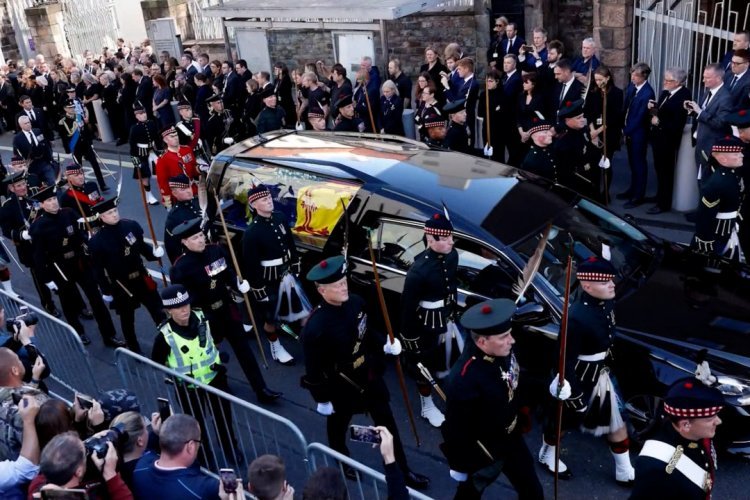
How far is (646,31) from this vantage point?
1247 centimetres

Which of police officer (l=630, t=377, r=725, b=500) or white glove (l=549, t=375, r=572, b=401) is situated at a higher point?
police officer (l=630, t=377, r=725, b=500)

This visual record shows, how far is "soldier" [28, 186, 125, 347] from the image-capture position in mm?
7715

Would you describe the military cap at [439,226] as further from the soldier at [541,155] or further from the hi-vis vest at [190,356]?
the soldier at [541,155]

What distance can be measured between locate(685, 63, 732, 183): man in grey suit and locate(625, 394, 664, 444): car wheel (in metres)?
4.09

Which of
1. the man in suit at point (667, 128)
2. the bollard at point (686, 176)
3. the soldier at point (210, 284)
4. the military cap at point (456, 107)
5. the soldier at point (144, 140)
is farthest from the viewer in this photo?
the soldier at point (144, 140)

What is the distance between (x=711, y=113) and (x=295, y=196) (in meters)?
4.87

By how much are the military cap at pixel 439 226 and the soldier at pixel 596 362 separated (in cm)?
101

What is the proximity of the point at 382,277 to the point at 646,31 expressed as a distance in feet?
26.6

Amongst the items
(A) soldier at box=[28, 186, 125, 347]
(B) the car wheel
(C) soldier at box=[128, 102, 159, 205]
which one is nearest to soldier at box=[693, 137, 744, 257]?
(B) the car wheel

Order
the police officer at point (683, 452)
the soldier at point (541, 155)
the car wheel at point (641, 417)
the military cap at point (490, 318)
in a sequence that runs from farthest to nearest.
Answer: the soldier at point (541, 155) < the car wheel at point (641, 417) < the military cap at point (490, 318) < the police officer at point (683, 452)

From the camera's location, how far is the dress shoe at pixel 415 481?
5.50m

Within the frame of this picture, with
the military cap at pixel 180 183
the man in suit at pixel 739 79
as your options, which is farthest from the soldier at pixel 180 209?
the man in suit at pixel 739 79

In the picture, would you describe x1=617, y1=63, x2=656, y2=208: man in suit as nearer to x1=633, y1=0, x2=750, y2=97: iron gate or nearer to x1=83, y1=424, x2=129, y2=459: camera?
x1=633, y1=0, x2=750, y2=97: iron gate

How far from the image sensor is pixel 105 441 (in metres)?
3.94
